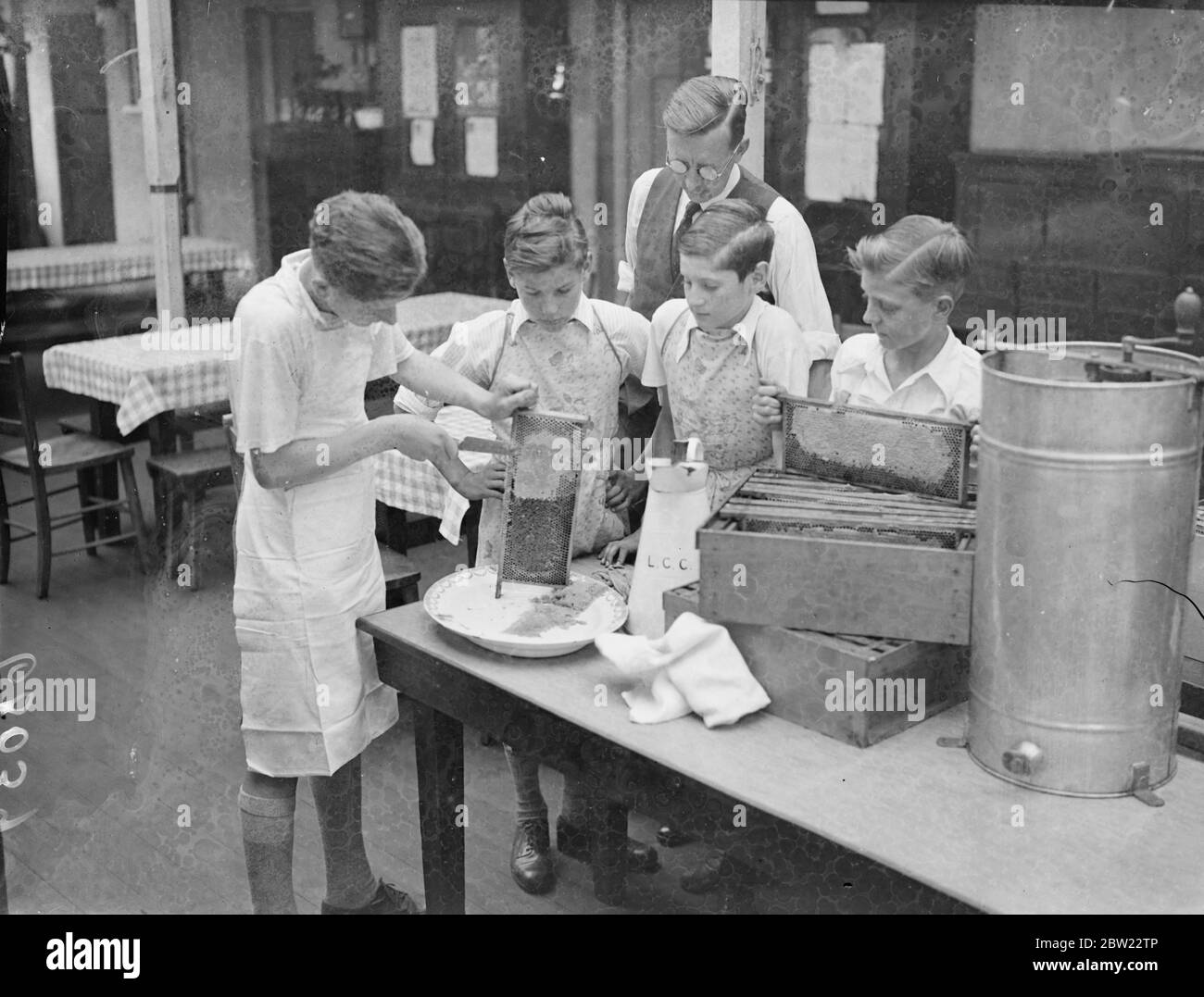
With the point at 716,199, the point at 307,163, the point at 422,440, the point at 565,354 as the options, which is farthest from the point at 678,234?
the point at 307,163

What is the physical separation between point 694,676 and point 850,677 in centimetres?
26

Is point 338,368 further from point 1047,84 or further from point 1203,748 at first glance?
point 1047,84

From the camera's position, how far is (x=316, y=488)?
103 inches

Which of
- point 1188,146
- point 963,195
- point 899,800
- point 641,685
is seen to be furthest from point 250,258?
point 899,800

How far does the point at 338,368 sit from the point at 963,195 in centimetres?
370

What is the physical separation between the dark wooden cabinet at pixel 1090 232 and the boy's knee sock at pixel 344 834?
3.64m

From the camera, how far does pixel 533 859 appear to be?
3.28m

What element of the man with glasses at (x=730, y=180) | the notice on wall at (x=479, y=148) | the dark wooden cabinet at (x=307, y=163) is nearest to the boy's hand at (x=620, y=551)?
the man with glasses at (x=730, y=180)

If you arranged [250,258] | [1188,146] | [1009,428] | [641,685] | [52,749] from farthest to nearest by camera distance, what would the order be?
[250,258] < [1188,146] < [52,749] < [641,685] < [1009,428]

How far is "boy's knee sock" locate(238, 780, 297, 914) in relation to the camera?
2730 millimetres

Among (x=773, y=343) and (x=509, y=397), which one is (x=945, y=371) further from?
(x=509, y=397)

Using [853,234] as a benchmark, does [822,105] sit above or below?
above

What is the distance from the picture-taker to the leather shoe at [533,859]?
3260 millimetres

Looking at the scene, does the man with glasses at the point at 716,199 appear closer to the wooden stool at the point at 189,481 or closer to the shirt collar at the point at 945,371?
the shirt collar at the point at 945,371
